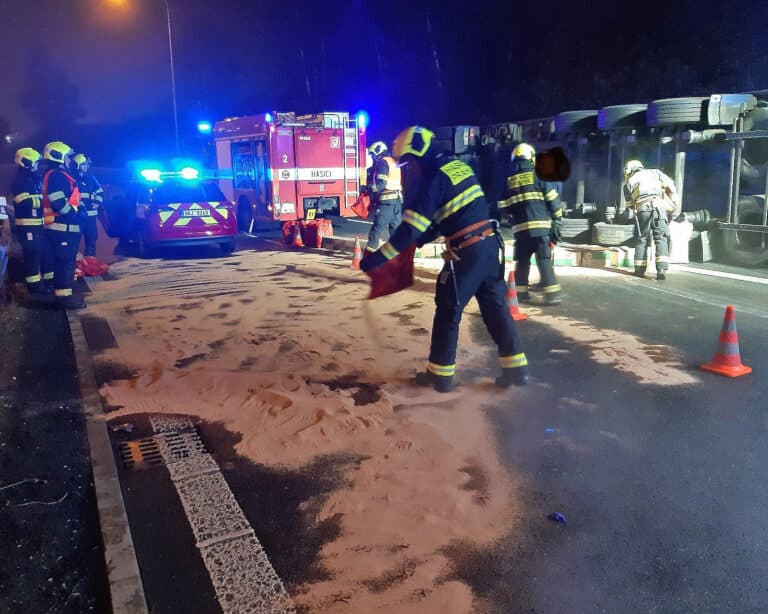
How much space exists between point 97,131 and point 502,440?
5543cm

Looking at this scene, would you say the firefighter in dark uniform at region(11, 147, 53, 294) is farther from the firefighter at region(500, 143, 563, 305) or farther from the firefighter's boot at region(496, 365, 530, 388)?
the firefighter's boot at region(496, 365, 530, 388)

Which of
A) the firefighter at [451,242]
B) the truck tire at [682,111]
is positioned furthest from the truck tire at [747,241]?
the firefighter at [451,242]

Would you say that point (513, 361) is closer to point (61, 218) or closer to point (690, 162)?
point (61, 218)

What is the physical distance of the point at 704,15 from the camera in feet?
63.8

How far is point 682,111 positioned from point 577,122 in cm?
236

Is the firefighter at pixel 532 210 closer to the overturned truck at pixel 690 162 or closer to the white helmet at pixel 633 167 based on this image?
the white helmet at pixel 633 167

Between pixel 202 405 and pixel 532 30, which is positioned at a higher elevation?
pixel 532 30

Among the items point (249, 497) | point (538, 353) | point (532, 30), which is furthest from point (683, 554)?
point (532, 30)

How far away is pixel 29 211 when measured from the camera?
8.41m

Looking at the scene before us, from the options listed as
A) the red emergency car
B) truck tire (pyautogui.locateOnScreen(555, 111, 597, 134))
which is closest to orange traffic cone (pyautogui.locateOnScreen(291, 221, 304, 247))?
the red emergency car

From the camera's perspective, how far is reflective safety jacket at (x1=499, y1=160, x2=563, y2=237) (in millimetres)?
7582

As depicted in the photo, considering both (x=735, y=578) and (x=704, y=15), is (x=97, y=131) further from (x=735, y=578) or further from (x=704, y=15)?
(x=735, y=578)

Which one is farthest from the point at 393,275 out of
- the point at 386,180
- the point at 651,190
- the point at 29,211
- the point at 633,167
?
the point at 633,167

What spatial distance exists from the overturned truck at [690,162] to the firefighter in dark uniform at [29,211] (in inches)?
322
